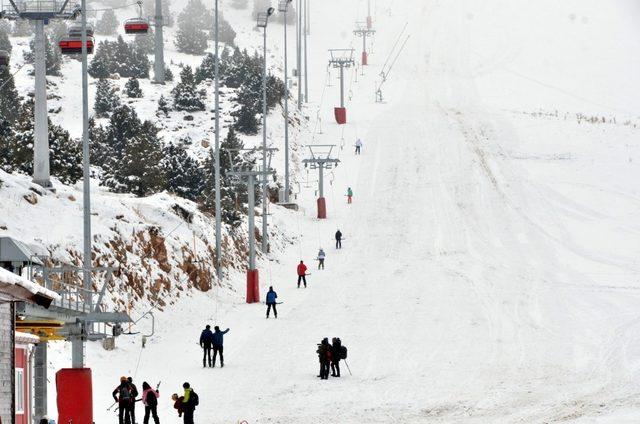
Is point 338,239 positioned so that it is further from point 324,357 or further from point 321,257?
point 324,357

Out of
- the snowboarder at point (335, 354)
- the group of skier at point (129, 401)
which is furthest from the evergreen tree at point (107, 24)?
the group of skier at point (129, 401)

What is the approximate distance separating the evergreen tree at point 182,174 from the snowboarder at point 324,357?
23.1 meters

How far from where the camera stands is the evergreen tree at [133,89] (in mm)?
74812

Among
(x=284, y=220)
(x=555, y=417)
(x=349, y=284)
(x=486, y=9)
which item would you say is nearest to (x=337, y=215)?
(x=284, y=220)

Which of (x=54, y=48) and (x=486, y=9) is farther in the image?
(x=486, y=9)

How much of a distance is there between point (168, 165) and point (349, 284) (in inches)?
475

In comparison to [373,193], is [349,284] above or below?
below

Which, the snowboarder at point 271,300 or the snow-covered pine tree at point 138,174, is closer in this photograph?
the snowboarder at point 271,300

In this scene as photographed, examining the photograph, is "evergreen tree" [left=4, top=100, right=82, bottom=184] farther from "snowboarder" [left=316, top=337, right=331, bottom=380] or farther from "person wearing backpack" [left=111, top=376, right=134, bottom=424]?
"person wearing backpack" [left=111, top=376, right=134, bottom=424]

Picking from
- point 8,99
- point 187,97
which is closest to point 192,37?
point 187,97

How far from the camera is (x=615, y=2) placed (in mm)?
140750

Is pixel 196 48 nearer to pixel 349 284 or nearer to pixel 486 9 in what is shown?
pixel 486 9

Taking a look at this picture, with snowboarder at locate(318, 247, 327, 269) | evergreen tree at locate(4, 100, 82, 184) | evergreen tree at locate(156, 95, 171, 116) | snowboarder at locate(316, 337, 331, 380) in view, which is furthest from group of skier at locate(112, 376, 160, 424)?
evergreen tree at locate(156, 95, 171, 116)

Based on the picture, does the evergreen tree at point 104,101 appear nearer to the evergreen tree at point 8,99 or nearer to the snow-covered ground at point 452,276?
the evergreen tree at point 8,99
